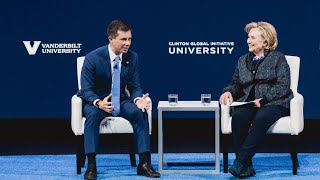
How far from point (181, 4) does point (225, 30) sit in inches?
18.6

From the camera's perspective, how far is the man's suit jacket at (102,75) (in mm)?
5840

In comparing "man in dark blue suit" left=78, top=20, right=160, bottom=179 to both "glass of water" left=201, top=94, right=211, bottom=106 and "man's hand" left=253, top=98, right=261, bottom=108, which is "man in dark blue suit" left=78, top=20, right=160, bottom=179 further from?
"man's hand" left=253, top=98, right=261, bottom=108

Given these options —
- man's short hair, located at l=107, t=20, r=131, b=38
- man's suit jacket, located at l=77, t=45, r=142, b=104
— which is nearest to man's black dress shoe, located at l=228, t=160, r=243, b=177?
man's suit jacket, located at l=77, t=45, r=142, b=104

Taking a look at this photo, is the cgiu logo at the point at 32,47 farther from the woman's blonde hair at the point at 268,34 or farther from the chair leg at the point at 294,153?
the chair leg at the point at 294,153

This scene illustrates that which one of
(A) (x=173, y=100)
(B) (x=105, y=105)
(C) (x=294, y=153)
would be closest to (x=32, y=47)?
(B) (x=105, y=105)

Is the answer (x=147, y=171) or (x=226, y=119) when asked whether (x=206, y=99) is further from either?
(x=147, y=171)

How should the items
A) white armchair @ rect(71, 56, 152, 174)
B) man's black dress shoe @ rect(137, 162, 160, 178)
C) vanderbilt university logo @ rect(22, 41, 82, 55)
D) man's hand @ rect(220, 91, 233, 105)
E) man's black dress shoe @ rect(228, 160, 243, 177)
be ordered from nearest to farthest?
man's black dress shoe @ rect(228, 160, 243, 177) → man's black dress shoe @ rect(137, 162, 160, 178) → white armchair @ rect(71, 56, 152, 174) → man's hand @ rect(220, 91, 233, 105) → vanderbilt university logo @ rect(22, 41, 82, 55)

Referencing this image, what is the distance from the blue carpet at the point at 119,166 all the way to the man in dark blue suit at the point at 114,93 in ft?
0.72

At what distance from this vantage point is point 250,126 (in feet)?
19.0

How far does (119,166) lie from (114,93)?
60cm

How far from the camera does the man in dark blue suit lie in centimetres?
568

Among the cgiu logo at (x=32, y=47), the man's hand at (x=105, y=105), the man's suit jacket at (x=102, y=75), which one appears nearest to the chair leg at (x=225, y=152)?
the man's suit jacket at (x=102, y=75)

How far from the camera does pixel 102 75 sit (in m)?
5.88

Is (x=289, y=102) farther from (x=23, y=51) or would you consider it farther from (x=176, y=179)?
(x=23, y=51)
